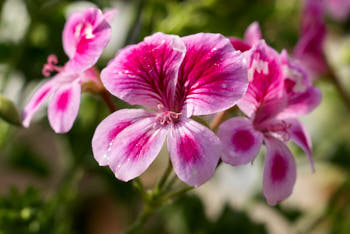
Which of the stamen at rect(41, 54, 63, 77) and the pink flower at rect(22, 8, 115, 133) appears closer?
the pink flower at rect(22, 8, 115, 133)

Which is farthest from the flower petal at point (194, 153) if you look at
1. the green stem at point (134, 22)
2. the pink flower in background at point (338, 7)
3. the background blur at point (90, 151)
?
the pink flower in background at point (338, 7)

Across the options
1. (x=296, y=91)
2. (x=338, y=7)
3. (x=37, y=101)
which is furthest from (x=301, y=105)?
(x=338, y=7)

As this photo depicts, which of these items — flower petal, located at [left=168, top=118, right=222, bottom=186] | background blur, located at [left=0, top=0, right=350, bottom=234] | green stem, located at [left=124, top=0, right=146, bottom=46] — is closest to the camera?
flower petal, located at [left=168, top=118, right=222, bottom=186]

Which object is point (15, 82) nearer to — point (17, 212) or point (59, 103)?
point (17, 212)

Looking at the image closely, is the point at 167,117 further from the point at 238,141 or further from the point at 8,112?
the point at 8,112

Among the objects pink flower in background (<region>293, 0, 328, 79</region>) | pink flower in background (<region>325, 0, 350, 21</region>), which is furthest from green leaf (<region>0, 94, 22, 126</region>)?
pink flower in background (<region>325, 0, 350, 21</region>)

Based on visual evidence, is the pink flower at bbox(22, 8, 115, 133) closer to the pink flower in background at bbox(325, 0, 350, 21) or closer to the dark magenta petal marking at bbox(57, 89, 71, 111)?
the dark magenta petal marking at bbox(57, 89, 71, 111)

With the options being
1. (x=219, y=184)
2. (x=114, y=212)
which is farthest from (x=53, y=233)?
(x=219, y=184)
